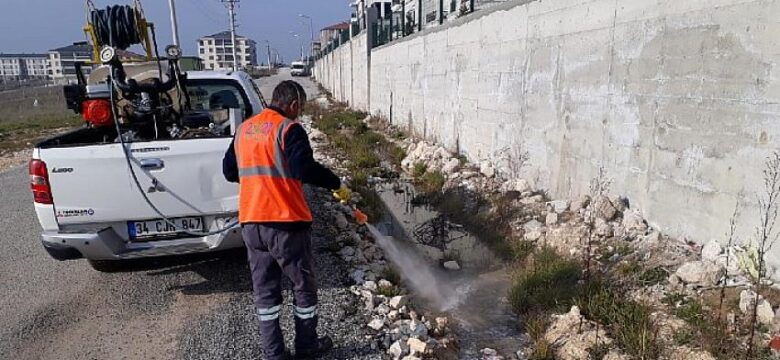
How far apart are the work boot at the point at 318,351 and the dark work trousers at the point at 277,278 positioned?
0.03 meters

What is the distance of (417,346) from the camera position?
3.24m

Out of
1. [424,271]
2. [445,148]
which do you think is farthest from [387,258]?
[445,148]

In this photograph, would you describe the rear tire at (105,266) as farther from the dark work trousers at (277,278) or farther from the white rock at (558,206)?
the white rock at (558,206)

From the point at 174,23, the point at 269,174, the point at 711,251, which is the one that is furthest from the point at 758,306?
the point at 174,23

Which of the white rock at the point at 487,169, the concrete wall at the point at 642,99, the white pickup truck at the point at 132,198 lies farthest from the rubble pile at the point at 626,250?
the white pickup truck at the point at 132,198

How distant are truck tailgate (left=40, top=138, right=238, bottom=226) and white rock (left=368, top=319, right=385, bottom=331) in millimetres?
1405

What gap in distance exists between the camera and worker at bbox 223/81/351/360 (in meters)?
2.97

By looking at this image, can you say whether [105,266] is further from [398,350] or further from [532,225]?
[532,225]

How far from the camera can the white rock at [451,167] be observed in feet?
29.0

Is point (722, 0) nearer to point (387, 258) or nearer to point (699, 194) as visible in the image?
point (699, 194)

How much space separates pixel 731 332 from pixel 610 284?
1.05m

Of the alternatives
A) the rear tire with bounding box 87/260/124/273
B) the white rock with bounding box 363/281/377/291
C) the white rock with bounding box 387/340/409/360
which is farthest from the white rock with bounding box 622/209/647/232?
the rear tire with bounding box 87/260/124/273

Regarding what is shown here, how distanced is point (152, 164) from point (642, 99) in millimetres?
4392

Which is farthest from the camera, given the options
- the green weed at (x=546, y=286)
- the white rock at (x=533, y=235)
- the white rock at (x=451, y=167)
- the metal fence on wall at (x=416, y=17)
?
the metal fence on wall at (x=416, y=17)
